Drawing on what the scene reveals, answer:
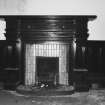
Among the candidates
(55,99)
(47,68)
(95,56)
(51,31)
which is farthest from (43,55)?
(55,99)

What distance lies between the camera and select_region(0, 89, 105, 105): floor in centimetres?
478

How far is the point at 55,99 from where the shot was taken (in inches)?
203

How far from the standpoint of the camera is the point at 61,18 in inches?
234

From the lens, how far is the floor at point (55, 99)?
15.7 feet

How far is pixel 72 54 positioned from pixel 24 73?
4.97ft

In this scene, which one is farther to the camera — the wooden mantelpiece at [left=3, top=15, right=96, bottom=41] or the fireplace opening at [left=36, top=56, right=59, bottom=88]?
the fireplace opening at [left=36, top=56, right=59, bottom=88]

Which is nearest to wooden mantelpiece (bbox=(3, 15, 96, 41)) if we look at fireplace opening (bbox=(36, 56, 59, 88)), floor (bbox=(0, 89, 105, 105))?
fireplace opening (bbox=(36, 56, 59, 88))

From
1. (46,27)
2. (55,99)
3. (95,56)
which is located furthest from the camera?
(95,56)

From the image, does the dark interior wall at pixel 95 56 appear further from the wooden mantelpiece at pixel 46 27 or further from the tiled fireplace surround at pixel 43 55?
the tiled fireplace surround at pixel 43 55

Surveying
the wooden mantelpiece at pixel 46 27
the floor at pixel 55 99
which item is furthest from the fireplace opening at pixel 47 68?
the floor at pixel 55 99

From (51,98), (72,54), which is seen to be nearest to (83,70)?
(72,54)

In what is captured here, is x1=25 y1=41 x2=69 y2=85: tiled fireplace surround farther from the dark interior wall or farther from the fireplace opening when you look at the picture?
the dark interior wall

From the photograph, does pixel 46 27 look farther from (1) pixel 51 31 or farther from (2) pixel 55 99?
(2) pixel 55 99

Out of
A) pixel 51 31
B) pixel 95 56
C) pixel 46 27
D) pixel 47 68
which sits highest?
pixel 46 27
